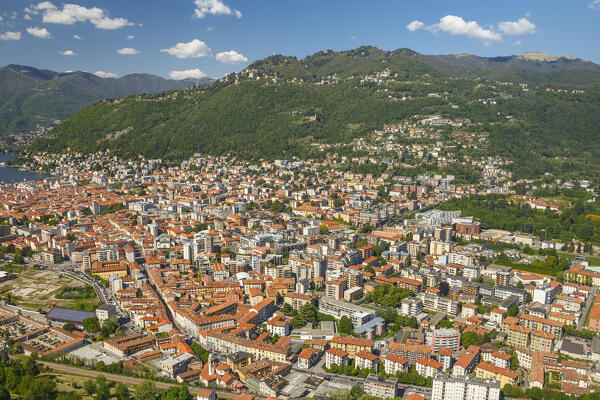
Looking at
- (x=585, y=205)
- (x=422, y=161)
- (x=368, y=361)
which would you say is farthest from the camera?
(x=422, y=161)

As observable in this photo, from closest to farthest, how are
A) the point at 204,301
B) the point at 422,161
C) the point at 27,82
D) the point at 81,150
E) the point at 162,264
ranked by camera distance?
1. the point at 204,301
2. the point at 162,264
3. the point at 422,161
4. the point at 81,150
5. the point at 27,82

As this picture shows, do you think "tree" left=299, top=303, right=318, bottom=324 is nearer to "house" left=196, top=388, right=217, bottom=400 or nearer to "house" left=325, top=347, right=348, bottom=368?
"house" left=325, top=347, right=348, bottom=368

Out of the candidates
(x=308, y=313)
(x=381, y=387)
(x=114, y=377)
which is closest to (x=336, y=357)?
(x=381, y=387)

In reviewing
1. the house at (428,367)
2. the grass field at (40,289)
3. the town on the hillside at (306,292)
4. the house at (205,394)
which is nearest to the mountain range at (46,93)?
the town on the hillside at (306,292)

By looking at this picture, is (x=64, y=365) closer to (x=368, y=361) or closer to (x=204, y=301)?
(x=204, y=301)

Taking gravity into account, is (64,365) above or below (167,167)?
below

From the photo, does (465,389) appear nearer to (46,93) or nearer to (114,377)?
(114,377)

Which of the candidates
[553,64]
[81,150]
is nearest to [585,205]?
[81,150]
